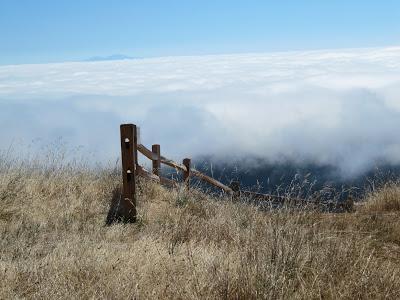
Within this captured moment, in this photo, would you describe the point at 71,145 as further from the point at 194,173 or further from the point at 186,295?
the point at 186,295

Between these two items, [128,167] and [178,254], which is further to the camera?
[128,167]

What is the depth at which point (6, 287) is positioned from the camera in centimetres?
385

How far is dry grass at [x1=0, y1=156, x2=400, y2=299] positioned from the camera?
385 centimetres

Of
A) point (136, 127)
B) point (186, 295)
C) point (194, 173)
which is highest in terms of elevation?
point (136, 127)

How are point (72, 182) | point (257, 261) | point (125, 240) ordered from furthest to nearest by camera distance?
1. point (72, 182)
2. point (125, 240)
3. point (257, 261)

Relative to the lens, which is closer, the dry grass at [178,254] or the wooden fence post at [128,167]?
the dry grass at [178,254]

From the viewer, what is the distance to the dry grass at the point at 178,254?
385 cm

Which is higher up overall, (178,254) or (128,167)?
(128,167)

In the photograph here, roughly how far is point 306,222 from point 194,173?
569 centimetres

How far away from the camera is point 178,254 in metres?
4.97

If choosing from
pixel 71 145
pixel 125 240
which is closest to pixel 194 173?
pixel 71 145

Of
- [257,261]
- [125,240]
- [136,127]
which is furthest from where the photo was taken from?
[136,127]

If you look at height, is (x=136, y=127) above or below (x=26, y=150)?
above

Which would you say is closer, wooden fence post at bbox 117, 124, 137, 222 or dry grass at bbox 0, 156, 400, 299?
dry grass at bbox 0, 156, 400, 299
